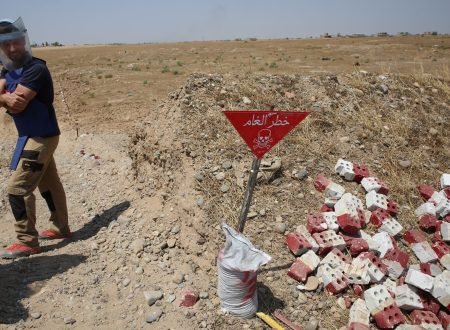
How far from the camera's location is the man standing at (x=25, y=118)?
3.39m

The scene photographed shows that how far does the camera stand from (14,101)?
11.0ft

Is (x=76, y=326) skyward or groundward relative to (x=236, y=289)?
groundward

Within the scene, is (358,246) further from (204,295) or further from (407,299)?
(204,295)

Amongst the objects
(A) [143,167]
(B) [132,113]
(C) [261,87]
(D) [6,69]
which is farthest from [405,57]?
(D) [6,69]

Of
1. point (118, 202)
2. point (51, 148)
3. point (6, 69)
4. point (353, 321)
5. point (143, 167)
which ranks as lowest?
point (353, 321)

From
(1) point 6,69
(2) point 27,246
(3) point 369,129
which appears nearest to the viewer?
(1) point 6,69

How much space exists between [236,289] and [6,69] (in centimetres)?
285

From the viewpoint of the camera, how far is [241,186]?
4246 mm

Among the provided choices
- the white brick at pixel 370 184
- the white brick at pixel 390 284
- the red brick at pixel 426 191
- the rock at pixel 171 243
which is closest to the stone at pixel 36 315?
the rock at pixel 171 243

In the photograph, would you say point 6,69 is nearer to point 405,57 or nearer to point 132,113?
point 132,113

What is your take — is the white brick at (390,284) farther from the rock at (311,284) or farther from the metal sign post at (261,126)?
the metal sign post at (261,126)

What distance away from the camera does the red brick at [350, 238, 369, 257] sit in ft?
12.2

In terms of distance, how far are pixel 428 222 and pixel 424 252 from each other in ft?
1.88

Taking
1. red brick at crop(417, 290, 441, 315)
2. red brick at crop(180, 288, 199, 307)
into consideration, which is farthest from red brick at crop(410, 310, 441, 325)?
red brick at crop(180, 288, 199, 307)
